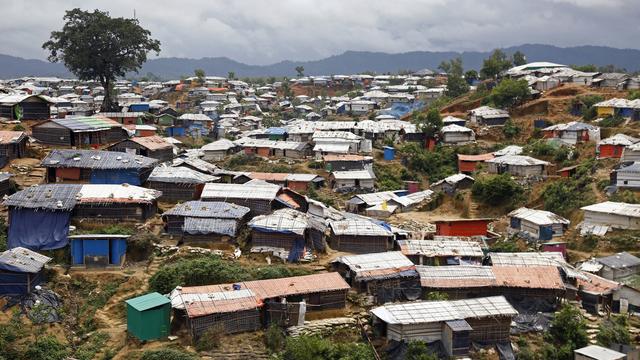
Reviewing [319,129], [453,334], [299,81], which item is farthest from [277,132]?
[299,81]

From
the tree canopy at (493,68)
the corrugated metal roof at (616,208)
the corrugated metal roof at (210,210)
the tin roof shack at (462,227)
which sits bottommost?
the tin roof shack at (462,227)

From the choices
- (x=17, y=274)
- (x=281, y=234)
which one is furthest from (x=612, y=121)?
(x=17, y=274)

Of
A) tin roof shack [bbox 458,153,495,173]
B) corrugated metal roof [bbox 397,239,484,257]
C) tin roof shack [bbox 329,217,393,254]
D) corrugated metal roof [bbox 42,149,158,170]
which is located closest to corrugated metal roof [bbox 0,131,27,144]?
corrugated metal roof [bbox 42,149,158,170]

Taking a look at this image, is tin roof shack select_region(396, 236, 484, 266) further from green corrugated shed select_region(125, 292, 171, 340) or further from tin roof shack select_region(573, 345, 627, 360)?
green corrugated shed select_region(125, 292, 171, 340)

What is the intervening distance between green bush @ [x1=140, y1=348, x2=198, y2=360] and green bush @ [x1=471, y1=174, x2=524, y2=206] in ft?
84.8

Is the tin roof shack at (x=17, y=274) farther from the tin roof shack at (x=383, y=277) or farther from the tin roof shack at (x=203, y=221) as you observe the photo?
the tin roof shack at (x=383, y=277)

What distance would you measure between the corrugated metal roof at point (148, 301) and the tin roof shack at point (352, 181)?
23.7 m

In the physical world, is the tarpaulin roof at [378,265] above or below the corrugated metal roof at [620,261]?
above

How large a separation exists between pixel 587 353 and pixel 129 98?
61659mm

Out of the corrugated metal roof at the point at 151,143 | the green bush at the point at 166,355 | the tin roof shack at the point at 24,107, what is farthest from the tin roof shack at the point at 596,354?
the tin roof shack at the point at 24,107

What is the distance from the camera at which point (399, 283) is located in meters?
24.9

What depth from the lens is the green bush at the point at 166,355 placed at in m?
19.1

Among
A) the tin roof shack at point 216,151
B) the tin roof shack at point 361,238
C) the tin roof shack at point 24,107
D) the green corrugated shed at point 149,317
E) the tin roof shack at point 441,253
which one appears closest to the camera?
the green corrugated shed at point 149,317

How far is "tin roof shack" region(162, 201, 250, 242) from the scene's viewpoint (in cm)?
2695
